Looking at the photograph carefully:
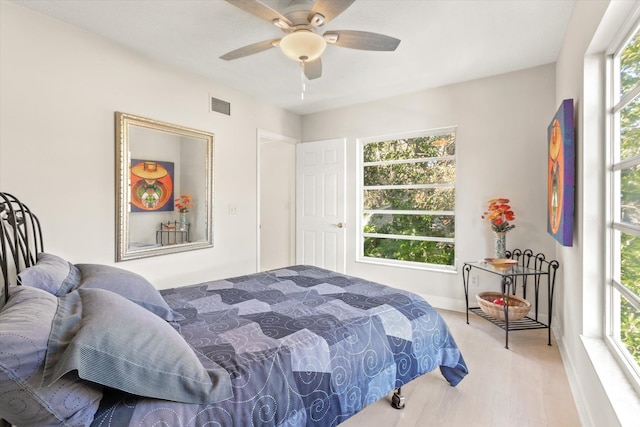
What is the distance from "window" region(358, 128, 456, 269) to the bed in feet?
6.52

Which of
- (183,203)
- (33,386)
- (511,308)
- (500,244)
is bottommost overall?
(511,308)

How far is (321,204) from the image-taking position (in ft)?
15.0

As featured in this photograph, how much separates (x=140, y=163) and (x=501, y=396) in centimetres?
332

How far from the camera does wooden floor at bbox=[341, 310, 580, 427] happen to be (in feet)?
5.87

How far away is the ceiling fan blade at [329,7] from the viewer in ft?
5.78

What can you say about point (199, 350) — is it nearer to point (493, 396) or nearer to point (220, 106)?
point (493, 396)

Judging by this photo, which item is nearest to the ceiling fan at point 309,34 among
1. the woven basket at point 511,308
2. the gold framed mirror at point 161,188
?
the gold framed mirror at point 161,188

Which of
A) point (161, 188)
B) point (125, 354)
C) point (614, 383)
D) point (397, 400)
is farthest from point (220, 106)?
point (614, 383)

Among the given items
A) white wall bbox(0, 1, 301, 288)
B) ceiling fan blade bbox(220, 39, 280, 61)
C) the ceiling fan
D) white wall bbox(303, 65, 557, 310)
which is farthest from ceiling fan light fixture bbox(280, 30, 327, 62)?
white wall bbox(303, 65, 557, 310)

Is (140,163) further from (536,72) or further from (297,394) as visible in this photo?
(536,72)

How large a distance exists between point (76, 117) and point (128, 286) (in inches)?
67.7

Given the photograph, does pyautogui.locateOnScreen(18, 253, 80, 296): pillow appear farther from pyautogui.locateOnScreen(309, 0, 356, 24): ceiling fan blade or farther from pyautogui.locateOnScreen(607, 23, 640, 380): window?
pyautogui.locateOnScreen(607, 23, 640, 380): window

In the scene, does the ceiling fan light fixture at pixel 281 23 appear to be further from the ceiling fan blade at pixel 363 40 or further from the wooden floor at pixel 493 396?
the wooden floor at pixel 493 396

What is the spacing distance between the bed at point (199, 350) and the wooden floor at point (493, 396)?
0.12m
